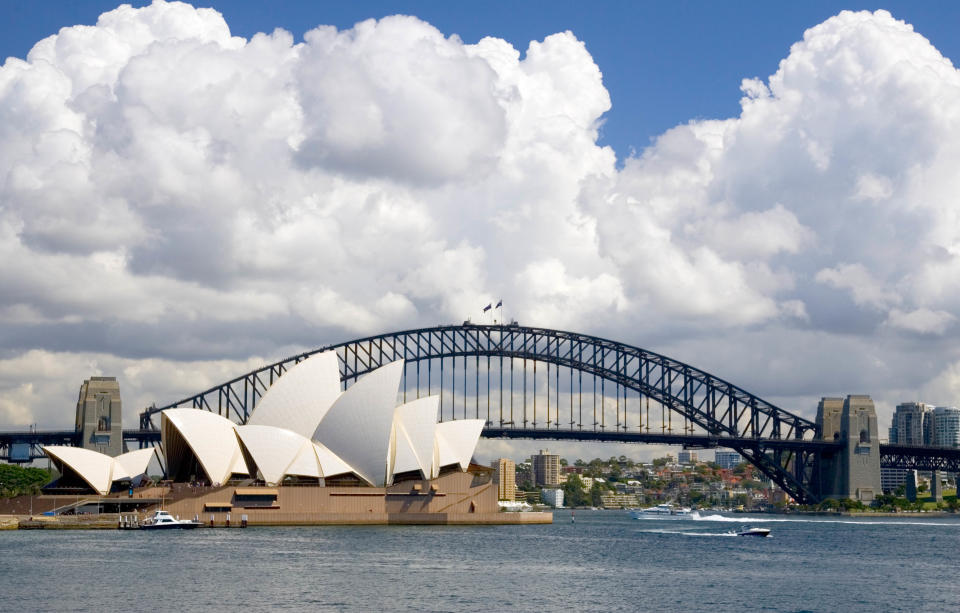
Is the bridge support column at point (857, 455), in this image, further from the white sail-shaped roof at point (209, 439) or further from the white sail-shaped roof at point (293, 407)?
the white sail-shaped roof at point (209, 439)

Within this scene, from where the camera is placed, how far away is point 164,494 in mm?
83188

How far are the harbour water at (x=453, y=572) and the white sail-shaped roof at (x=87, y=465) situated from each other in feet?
34.0

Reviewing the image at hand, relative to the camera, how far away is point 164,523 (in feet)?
253

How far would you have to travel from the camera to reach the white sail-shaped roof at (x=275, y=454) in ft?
275

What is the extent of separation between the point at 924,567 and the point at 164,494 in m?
46.7

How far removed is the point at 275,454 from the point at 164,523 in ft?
30.6

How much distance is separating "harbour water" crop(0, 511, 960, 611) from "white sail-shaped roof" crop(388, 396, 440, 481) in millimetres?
6583

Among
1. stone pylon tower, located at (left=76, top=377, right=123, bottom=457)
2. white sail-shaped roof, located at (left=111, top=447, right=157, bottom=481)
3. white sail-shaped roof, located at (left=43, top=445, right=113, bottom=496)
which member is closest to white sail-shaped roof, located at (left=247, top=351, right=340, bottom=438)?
white sail-shaped roof, located at (left=111, top=447, right=157, bottom=481)

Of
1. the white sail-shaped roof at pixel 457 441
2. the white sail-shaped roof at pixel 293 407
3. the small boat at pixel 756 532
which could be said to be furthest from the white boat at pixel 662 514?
the white sail-shaped roof at pixel 293 407

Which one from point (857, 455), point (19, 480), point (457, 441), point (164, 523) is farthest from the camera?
point (857, 455)

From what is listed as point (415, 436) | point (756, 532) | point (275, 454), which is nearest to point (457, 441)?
point (415, 436)

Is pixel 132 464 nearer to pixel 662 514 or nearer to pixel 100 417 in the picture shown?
pixel 100 417

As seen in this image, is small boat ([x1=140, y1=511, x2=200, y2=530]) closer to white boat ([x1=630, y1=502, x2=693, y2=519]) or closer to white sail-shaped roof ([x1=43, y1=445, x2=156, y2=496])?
white sail-shaped roof ([x1=43, y1=445, x2=156, y2=496])

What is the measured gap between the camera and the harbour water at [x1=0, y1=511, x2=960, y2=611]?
4250 centimetres
